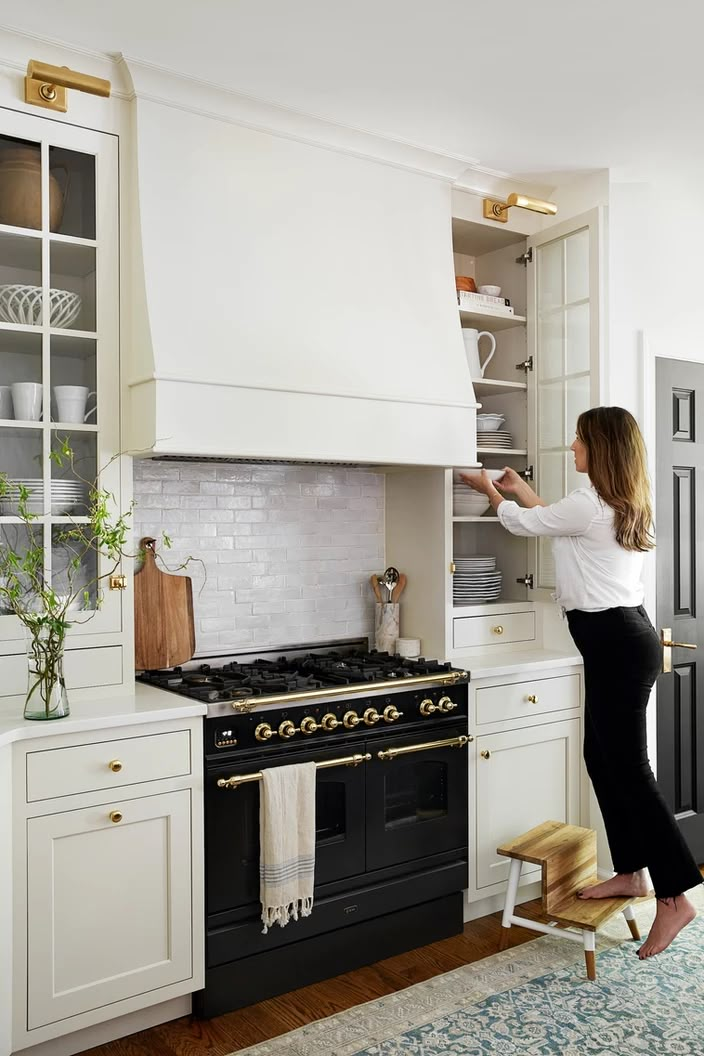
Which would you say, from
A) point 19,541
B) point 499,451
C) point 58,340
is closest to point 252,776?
point 19,541

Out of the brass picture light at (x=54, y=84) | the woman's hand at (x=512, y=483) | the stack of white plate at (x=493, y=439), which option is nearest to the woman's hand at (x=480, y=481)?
the woman's hand at (x=512, y=483)

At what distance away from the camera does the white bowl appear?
3885 millimetres

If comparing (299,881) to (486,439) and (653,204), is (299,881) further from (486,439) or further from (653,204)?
(653,204)

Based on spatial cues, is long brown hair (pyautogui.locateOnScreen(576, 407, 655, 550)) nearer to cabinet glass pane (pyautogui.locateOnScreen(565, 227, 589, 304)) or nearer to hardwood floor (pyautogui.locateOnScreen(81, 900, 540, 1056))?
cabinet glass pane (pyautogui.locateOnScreen(565, 227, 589, 304))

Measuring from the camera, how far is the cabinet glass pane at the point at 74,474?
9.10 ft

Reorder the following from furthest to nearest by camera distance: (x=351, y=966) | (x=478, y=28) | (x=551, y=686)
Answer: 1. (x=551, y=686)
2. (x=351, y=966)
3. (x=478, y=28)

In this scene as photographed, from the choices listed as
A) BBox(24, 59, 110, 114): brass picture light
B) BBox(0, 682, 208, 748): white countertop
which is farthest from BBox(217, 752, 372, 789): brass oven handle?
BBox(24, 59, 110, 114): brass picture light

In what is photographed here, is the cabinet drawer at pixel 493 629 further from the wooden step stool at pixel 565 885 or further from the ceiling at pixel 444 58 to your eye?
the ceiling at pixel 444 58

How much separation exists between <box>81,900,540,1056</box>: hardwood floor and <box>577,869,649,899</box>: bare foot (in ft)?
0.93

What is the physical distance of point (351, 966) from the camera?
3.09 metres

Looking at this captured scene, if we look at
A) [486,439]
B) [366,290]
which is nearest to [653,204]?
[486,439]

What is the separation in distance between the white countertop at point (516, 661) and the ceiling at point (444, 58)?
197 centimetres

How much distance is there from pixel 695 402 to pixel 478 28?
2056 mm

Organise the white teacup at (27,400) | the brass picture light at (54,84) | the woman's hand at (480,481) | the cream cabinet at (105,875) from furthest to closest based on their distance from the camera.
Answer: the woman's hand at (480,481), the white teacup at (27,400), the brass picture light at (54,84), the cream cabinet at (105,875)
